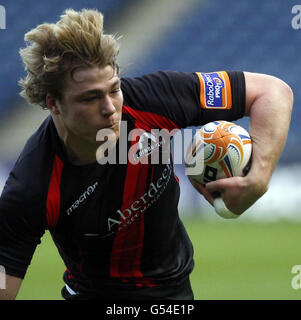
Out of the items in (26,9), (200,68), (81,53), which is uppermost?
(26,9)

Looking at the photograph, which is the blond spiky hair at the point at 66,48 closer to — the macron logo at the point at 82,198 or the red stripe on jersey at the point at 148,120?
the red stripe on jersey at the point at 148,120

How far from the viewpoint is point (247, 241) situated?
743 centimetres

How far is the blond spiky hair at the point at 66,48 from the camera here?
9.39ft

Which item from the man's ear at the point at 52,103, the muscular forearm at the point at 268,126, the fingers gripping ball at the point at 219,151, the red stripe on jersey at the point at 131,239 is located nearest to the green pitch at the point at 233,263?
the red stripe on jersey at the point at 131,239

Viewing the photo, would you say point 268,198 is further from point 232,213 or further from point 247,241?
point 232,213

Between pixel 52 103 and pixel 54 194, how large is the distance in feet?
1.39

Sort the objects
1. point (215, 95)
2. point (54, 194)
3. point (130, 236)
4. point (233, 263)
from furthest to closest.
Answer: point (233, 263) < point (130, 236) < point (215, 95) < point (54, 194)

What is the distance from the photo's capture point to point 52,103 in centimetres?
308

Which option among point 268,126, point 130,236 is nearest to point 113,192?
point 130,236

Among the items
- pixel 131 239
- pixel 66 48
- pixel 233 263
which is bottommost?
pixel 131 239

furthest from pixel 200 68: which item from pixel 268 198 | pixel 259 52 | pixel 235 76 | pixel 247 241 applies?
pixel 235 76

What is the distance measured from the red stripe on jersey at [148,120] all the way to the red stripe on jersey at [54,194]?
394mm

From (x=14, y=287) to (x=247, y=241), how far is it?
471 centimetres

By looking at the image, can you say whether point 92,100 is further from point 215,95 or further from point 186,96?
point 215,95
